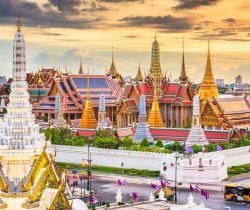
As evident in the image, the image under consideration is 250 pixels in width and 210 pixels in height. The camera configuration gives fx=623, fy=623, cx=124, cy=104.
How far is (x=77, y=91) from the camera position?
73500 mm

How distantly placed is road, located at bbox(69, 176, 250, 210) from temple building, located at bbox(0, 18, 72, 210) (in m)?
14.0

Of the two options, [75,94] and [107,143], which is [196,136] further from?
[75,94]

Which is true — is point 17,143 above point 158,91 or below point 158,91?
below

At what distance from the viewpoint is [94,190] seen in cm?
3544

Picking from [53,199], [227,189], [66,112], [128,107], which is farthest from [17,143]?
[66,112]

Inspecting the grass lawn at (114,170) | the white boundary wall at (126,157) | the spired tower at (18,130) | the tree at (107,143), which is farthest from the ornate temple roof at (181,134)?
the spired tower at (18,130)

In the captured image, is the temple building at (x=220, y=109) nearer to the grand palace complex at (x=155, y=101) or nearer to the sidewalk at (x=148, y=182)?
the grand palace complex at (x=155, y=101)

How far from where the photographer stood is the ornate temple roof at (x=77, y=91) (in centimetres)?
7262

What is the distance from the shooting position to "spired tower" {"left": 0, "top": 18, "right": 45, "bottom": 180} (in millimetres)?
17266

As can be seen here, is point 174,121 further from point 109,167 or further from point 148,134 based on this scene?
point 109,167

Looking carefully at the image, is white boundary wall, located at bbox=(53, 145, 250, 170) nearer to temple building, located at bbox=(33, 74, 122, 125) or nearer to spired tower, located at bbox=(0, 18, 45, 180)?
spired tower, located at bbox=(0, 18, 45, 180)

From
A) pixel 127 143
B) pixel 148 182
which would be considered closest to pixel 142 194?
pixel 148 182

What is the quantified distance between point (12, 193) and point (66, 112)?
56.1 m

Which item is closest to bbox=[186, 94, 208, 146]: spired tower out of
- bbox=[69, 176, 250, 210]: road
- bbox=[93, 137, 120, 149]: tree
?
bbox=[93, 137, 120, 149]: tree
